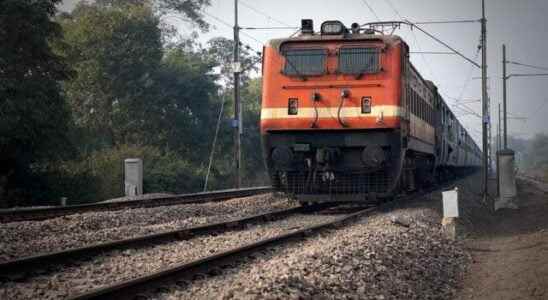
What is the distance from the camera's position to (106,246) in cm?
849

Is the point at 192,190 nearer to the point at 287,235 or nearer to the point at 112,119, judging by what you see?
the point at 112,119

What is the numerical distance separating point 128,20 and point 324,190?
2817 cm

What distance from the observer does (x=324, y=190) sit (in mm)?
14336

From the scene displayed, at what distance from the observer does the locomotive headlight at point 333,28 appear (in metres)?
14.6

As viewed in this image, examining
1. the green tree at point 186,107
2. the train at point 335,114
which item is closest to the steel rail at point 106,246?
the train at point 335,114

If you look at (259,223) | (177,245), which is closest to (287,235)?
(177,245)

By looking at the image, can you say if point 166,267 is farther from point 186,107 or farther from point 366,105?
point 186,107

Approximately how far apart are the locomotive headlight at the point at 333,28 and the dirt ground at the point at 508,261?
521cm

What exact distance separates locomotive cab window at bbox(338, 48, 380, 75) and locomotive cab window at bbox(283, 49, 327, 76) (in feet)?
1.38

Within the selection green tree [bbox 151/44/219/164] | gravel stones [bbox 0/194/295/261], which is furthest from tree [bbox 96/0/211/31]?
gravel stones [bbox 0/194/295/261]

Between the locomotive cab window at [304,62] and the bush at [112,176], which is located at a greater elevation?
the locomotive cab window at [304,62]

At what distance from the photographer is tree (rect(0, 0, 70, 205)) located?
21312 millimetres

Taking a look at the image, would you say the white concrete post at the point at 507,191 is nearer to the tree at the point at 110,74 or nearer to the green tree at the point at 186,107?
the green tree at the point at 186,107

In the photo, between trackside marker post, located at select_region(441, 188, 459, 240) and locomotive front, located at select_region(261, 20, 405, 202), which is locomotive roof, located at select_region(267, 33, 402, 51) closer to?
locomotive front, located at select_region(261, 20, 405, 202)
